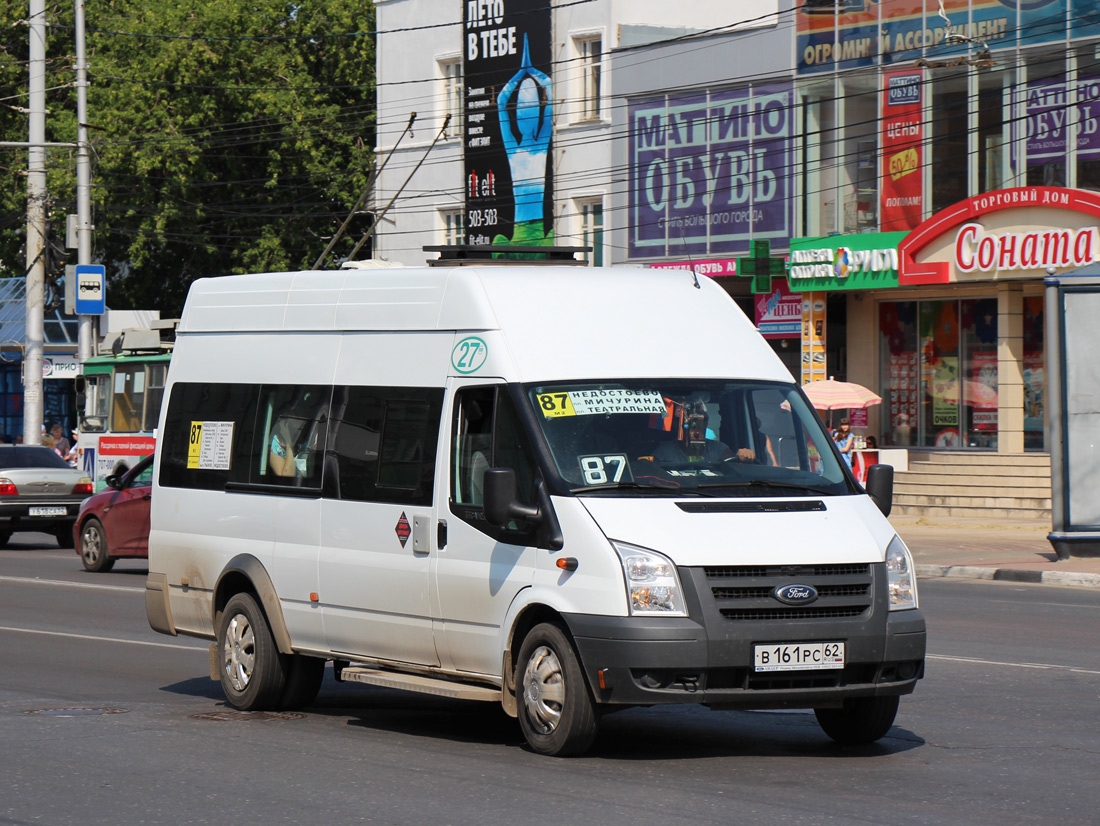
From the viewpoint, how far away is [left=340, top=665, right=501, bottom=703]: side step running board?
340 inches

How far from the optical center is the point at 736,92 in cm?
3478

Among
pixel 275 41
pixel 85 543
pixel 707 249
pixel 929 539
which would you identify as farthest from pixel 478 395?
pixel 275 41

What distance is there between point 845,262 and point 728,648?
997 inches

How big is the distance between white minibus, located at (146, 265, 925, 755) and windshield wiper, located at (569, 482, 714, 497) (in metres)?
0.01

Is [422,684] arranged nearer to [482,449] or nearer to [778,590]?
[482,449]

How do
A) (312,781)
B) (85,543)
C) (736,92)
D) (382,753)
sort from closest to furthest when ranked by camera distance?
(312,781)
(382,753)
(85,543)
(736,92)

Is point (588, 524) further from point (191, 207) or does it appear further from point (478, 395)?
point (191, 207)

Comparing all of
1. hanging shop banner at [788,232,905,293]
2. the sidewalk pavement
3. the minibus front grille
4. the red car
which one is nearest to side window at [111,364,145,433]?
the red car

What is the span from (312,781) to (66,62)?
168ft

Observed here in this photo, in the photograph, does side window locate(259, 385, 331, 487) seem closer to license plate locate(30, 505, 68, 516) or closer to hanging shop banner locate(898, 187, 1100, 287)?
license plate locate(30, 505, 68, 516)

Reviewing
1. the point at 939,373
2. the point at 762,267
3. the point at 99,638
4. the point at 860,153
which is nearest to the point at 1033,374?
the point at 939,373

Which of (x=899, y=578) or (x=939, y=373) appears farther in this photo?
(x=939, y=373)

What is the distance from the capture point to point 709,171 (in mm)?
35125

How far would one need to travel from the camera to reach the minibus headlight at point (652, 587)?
7.84 meters
